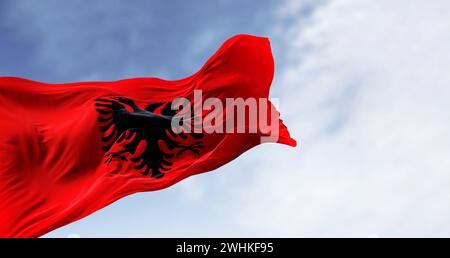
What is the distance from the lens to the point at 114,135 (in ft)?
29.3

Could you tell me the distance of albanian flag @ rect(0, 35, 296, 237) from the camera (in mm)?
7914

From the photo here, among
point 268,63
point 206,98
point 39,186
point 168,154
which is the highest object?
point 268,63

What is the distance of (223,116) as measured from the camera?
30.3ft

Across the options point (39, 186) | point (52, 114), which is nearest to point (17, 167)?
point (39, 186)

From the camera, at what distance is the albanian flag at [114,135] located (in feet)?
26.0

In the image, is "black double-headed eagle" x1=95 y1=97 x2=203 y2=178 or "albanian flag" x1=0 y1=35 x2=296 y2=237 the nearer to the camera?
"albanian flag" x1=0 y1=35 x2=296 y2=237

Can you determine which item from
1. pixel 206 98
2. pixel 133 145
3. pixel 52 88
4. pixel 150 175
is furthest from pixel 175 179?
pixel 52 88

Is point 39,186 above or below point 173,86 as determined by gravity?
below

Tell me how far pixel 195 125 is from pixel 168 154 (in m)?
0.84

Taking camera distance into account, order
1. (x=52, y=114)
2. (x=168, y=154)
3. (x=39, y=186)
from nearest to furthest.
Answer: (x=39, y=186), (x=168, y=154), (x=52, y=114)

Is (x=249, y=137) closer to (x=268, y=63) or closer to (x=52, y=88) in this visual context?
(x=268, y=63)

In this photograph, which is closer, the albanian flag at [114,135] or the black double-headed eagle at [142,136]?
the albanian flag at [114,135]

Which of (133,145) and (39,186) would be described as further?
(133,145)

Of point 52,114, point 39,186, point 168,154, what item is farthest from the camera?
point 52,114
